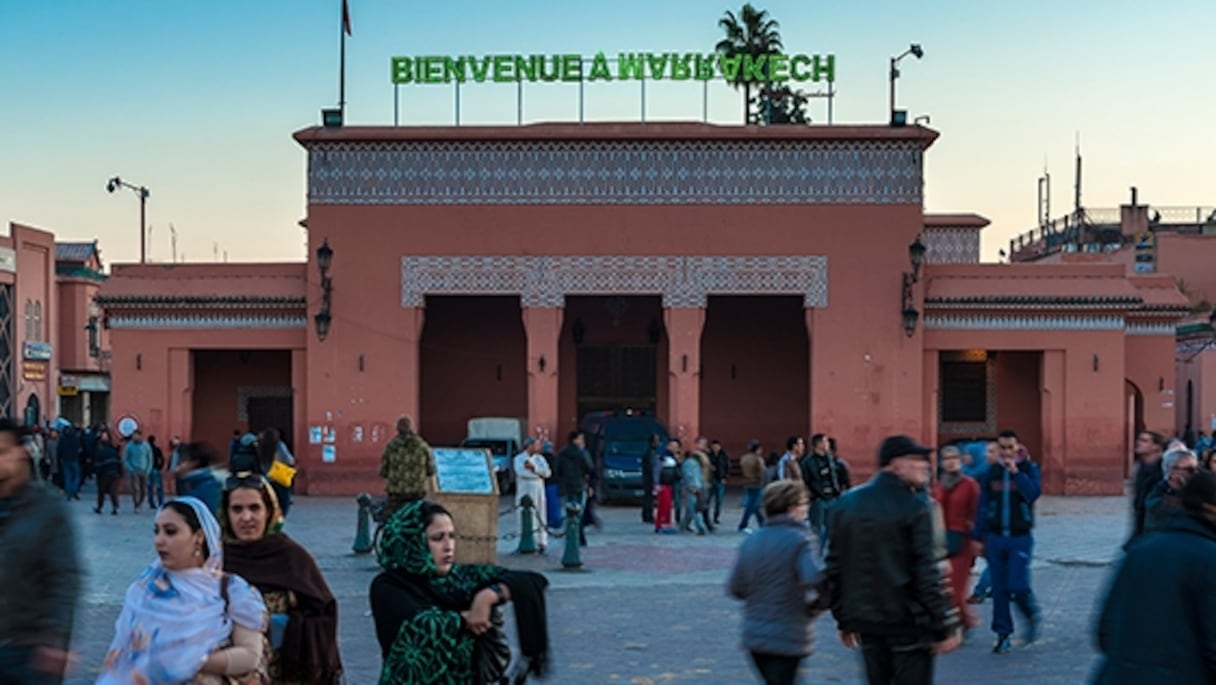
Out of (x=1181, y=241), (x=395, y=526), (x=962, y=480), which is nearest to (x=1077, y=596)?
(x=962, y=480)

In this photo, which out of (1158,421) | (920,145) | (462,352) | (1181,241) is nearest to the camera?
(920,145)

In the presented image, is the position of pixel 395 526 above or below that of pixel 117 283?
below

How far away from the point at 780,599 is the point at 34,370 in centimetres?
3889

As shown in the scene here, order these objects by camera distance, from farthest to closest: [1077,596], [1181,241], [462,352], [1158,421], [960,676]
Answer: [1181,241], [462,352], [1158,421], [1077,596], [960,676]

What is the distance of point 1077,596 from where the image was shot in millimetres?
14492

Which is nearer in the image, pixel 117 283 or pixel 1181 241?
pixel 117 283

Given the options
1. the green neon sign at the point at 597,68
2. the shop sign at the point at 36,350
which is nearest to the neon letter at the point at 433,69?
the green neon sign at the point at 597,68

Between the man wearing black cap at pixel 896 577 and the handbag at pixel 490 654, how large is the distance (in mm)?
2341

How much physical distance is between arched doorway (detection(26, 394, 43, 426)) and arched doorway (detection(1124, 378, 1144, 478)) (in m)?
29.0

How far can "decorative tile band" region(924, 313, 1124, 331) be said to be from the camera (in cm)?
2850

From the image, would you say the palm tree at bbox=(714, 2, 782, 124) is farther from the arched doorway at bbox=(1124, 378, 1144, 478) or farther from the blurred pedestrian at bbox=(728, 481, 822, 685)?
the blurred pedestrian at bbox=(728, 481, 822, 685)

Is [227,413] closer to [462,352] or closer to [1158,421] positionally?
[462,352]

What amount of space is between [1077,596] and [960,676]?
15.8 ft

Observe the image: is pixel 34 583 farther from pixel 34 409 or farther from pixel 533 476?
pixel 34 409
